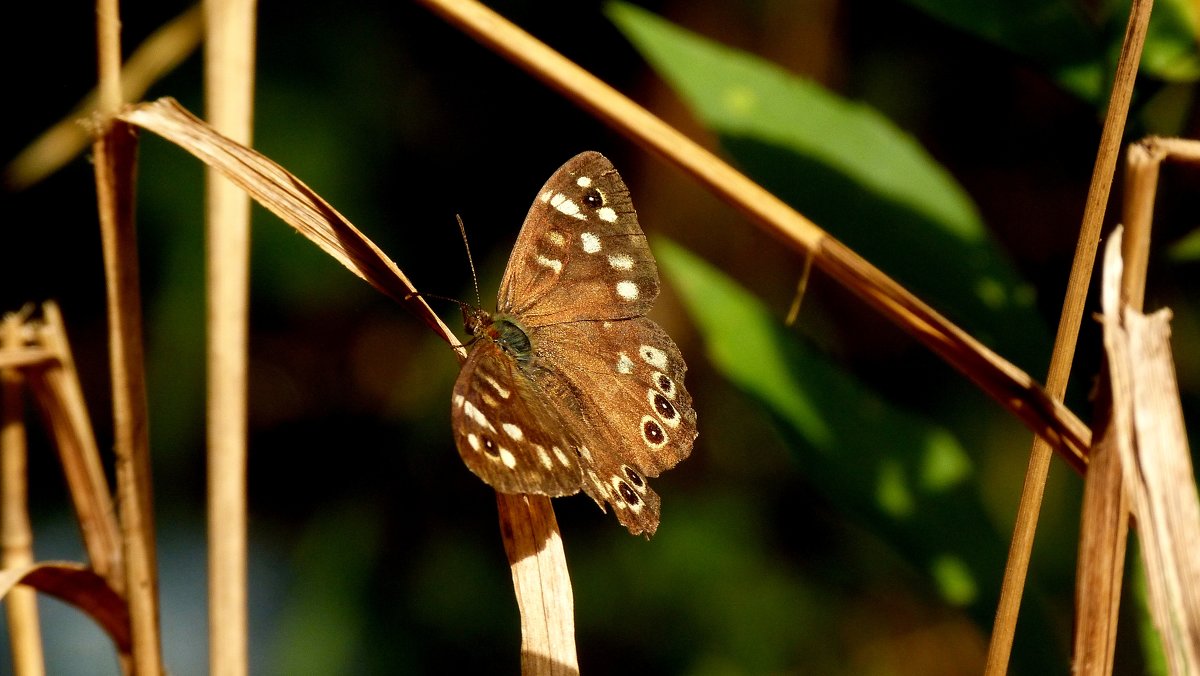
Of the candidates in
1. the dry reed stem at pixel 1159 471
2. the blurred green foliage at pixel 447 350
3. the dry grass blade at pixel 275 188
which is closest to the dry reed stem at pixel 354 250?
the dry grass blade at pixel 275 188

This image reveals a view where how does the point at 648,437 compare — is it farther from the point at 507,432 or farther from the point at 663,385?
the point at 507,432

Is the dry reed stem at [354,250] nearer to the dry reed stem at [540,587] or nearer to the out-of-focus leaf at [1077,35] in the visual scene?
the dry reed stem at [540,587]

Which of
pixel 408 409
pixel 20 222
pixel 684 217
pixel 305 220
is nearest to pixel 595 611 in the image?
pixel 408 409

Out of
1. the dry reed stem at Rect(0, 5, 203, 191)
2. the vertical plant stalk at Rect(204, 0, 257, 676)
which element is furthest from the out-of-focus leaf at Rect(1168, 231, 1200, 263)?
the dry reed stem at Rect(0, 5, 203, 191)

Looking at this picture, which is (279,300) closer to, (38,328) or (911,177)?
(38,328)

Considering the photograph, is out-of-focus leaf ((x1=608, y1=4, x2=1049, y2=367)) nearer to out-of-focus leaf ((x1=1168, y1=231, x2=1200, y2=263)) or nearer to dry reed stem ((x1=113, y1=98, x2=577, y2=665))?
out-of-focus leaf ((x1=1168, y1=231, x2=1200, y2=263))

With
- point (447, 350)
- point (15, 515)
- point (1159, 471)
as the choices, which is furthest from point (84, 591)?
point (447, 350)
